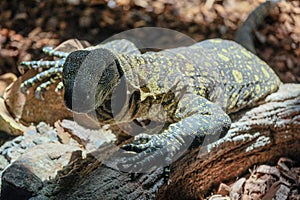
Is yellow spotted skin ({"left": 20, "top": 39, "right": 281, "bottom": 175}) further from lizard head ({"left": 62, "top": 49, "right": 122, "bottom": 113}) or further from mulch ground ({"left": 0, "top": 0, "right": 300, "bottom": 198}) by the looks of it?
mulch ground ({"left": 0, "top": 0, "right": 300, "bottom": 198})

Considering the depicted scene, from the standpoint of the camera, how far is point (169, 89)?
2297 mm

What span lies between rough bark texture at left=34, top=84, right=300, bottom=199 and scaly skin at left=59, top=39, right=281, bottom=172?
0.30 ft

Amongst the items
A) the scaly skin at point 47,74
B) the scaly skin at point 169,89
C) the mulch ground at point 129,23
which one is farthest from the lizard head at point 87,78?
the mulch ground at point 129,23

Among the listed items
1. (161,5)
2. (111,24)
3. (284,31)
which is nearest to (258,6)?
(284,31)

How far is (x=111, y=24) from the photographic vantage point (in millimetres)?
3109

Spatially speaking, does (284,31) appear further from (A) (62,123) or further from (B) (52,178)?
(B) (52,178)

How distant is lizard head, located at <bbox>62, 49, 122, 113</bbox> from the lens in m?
1.72

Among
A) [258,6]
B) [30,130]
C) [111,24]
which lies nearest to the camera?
[30,130]

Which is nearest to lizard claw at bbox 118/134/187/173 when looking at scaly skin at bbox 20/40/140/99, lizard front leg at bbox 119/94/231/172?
lizard front leg at bbox 119/94/231/172

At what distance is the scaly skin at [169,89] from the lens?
5.87ft

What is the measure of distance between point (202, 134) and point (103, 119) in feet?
1.65

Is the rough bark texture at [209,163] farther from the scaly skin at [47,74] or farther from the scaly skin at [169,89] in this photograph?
the scaly skin at [47,74]

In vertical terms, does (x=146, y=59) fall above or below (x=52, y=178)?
above

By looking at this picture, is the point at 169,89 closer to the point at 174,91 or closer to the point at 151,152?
the point at 174,91
